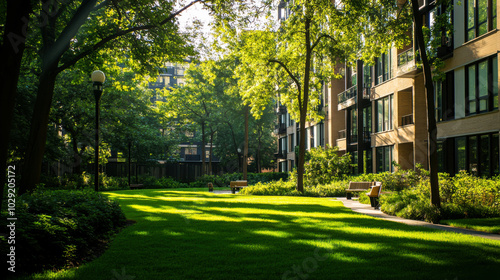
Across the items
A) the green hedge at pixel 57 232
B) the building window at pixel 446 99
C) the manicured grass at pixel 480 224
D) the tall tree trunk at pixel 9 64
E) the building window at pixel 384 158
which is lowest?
the manicured grass at pixel 480 224

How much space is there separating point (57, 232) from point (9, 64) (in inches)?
99.0

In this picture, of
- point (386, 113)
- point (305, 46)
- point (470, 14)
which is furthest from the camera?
point (386, 113)

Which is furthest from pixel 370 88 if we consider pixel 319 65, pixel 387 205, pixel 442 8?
pixel 387 205

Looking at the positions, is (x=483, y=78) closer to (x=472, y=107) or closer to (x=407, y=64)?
(x=472, y=107)

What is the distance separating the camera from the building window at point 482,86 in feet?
60.6

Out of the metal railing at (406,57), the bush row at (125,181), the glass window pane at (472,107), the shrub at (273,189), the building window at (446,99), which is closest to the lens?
the glass window pane at (472,107)

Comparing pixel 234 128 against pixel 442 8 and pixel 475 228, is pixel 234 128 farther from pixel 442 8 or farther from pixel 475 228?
pixel 475 228

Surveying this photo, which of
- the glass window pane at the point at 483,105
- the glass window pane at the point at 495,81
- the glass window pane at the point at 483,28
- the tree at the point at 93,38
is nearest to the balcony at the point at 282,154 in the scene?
the glass window pane at the point at 483,105

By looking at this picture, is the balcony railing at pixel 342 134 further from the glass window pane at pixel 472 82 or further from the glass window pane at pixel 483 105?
the glass window pane at pixel 483 105

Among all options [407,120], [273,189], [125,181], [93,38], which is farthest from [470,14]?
[125,181]

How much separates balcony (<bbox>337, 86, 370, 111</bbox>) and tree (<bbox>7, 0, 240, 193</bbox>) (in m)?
17.2

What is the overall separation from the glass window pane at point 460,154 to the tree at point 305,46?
232 inches

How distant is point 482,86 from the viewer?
19234 millimetres

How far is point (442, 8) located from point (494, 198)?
12.3 metres
